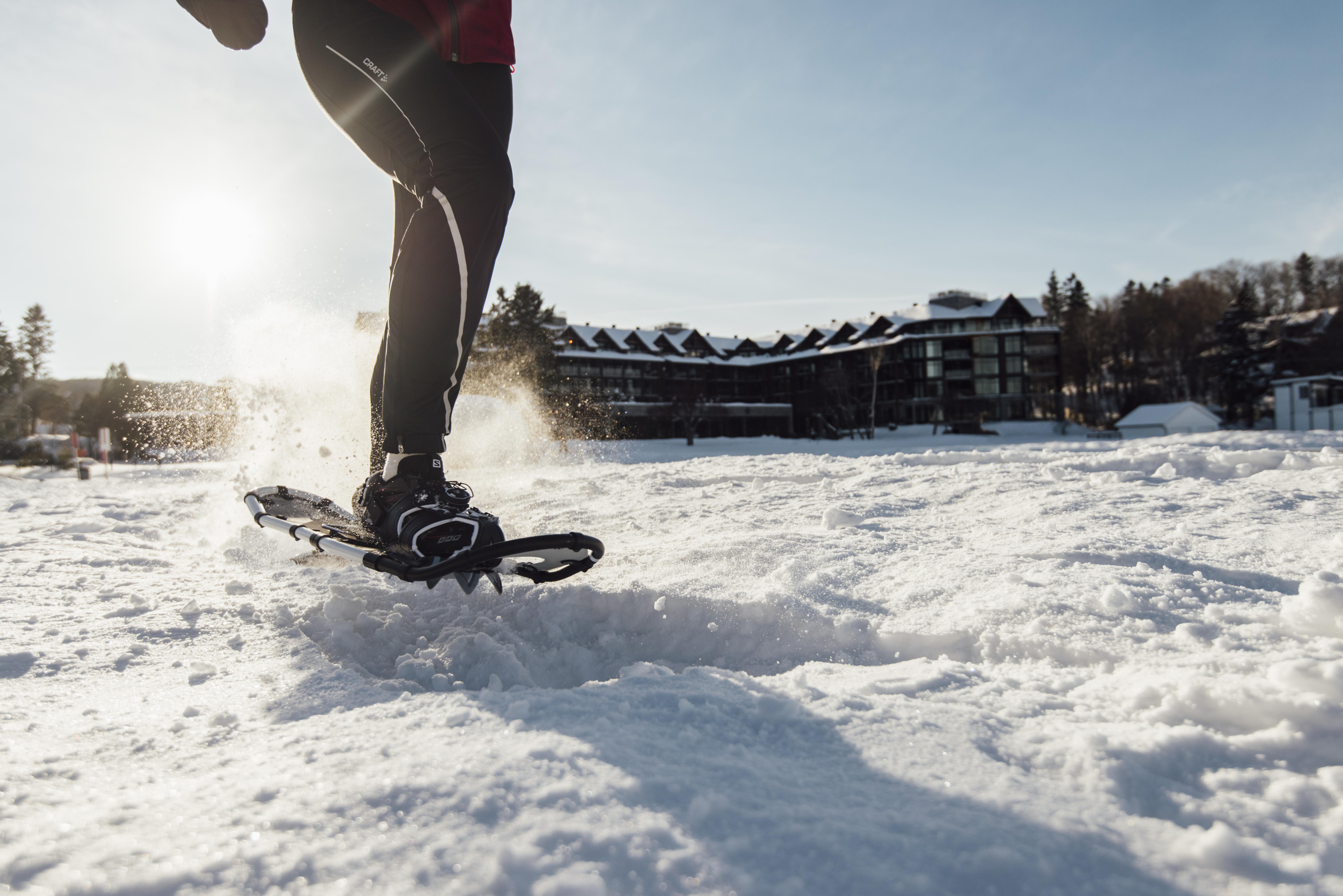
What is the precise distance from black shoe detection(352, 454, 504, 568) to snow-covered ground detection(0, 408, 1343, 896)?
0.19 m

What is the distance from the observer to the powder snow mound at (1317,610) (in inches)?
44.9

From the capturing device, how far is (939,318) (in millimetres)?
47812

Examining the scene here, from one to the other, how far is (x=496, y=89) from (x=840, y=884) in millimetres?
1990

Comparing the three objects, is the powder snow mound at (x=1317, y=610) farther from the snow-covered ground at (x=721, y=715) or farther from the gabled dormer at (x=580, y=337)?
the gabled dormer at (x=580, y=337)

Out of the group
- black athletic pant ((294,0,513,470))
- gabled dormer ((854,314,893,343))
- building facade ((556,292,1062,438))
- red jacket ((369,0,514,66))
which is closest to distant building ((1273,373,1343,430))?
building facade ((556,292,1062,438))

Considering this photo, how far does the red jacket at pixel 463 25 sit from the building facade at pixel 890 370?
41.4 m

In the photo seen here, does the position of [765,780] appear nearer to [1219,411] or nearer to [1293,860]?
[1293,860]

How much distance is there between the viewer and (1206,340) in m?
44.3

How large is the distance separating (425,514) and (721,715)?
0.93 meters

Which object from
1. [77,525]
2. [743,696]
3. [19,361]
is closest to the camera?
[743,696]

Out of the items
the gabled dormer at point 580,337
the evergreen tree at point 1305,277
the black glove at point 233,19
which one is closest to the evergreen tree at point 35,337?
the gabled dormer at point 580,337

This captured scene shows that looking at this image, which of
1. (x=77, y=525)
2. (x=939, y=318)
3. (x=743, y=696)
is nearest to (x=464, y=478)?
(x=77, y=525)

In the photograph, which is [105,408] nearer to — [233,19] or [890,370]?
[890,370]

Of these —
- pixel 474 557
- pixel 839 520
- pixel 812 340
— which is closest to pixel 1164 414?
pixel 812 340
